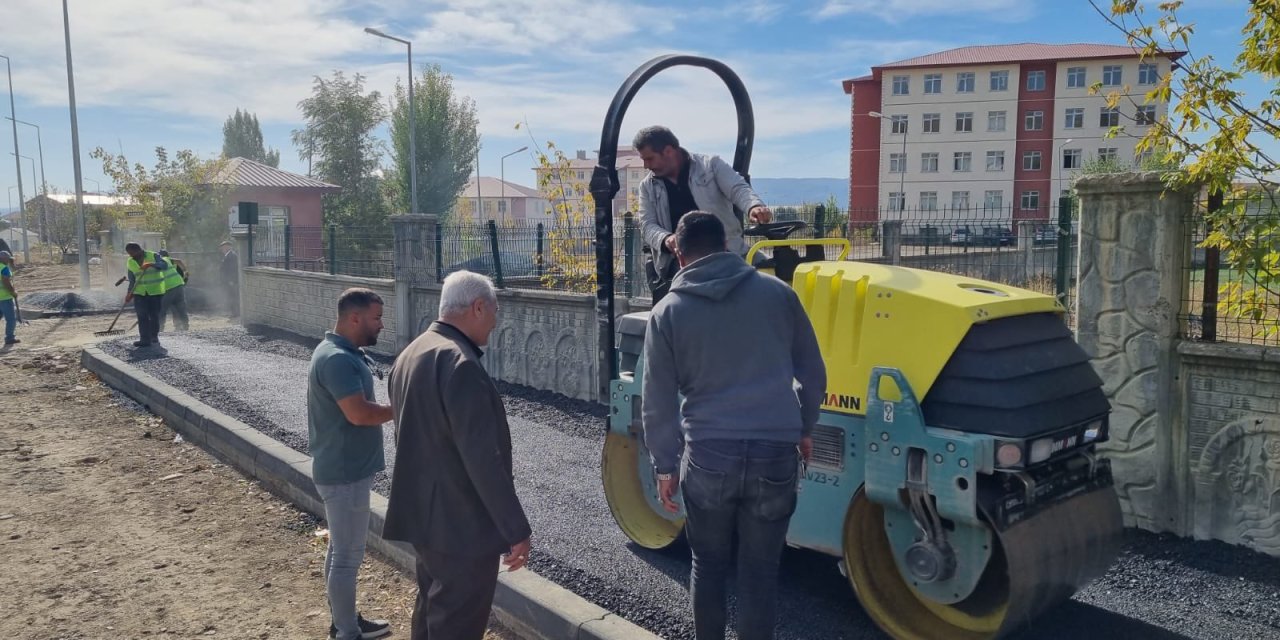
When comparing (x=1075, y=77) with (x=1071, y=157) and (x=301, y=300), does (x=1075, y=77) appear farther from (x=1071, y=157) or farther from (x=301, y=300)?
(x=301, y=300)

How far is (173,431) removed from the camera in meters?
9.17

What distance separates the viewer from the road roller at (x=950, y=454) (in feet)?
11.3

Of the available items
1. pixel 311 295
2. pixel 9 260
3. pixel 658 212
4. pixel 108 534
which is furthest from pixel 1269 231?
pixel 9 260

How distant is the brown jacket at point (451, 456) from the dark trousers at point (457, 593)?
0.20 feet

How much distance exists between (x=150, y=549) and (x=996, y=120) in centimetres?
6478

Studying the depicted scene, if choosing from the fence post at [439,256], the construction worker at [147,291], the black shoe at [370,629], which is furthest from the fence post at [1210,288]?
the construction worker at [147,291]

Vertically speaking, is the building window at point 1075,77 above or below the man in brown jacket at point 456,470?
above

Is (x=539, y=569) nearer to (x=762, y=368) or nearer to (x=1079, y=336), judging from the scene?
(x=762, y=368)

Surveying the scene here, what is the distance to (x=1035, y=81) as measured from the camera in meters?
61.8

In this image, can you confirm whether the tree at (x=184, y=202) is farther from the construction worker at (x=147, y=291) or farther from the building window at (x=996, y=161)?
the building window at (x=996, y=161)

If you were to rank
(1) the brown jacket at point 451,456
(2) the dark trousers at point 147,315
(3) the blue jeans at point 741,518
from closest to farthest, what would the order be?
(1) the brown jacket at point 451,456
(3) the blue jeans at point 741,518
(2) the dark trousers at point 147,315

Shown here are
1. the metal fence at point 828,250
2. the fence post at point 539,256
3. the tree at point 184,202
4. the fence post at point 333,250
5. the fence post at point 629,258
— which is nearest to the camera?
the metal fence at point 828,250

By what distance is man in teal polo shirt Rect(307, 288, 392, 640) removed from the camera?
4.09 metres

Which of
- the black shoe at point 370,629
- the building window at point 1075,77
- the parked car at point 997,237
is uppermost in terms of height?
the building window at point 1075,77
